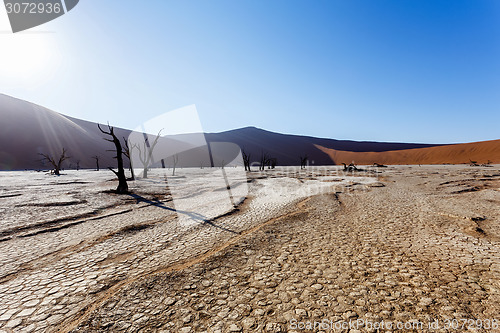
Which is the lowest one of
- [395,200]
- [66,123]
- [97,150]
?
[395,200]

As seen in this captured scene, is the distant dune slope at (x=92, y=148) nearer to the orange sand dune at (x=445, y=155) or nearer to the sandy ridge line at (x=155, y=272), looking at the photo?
the orange sand dune at (x=445, y=155)

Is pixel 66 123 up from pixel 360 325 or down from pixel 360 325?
up

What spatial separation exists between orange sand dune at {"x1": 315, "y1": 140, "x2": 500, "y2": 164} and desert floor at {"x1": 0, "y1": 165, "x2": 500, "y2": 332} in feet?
229

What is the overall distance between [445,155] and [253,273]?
85.4 m

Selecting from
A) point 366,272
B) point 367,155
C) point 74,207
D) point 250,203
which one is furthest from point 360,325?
point 367,155

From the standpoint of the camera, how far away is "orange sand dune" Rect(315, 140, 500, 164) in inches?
2229

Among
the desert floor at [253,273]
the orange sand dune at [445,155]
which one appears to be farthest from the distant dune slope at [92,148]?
the desert floor at [253,273]

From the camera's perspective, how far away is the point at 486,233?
5.01m

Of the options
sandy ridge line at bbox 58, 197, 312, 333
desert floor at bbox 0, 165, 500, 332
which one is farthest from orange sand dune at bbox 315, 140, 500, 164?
sandy ridge line at bbox 58, 197, 312, 333

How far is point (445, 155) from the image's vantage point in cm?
6419

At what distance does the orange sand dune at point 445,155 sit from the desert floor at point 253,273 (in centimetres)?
6973

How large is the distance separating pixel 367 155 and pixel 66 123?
119 meters

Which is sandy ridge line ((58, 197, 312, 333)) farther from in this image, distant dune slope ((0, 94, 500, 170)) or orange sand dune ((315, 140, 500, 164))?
orange sand dune ((315, 140, 500, 164))

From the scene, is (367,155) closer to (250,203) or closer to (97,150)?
(250,203)
